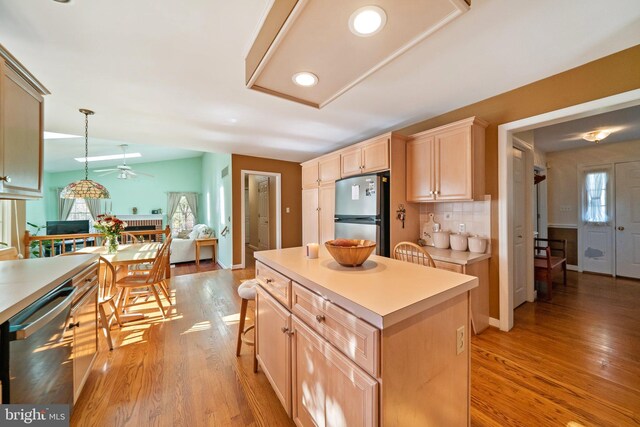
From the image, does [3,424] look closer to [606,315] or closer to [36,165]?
[36,165]

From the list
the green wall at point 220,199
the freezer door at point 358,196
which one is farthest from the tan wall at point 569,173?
the green wall at point 220,199

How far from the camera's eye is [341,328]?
916 millimetres

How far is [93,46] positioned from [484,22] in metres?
2.61

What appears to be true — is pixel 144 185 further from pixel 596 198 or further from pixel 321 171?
pixel 596 198

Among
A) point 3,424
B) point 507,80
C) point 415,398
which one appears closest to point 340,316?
point 415,398

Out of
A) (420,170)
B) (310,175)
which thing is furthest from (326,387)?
(310,175)

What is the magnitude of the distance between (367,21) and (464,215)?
235cm

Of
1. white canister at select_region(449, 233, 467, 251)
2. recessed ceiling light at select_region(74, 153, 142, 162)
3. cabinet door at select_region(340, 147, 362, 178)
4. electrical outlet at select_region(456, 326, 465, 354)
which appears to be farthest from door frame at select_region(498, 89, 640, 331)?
recessed ceiling light at select_region(74, 153, 142, 162)

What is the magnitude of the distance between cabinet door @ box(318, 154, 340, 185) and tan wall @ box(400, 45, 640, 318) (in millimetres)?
1434

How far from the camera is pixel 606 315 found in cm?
267

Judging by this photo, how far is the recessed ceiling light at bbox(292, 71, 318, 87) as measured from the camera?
1305 millimetres

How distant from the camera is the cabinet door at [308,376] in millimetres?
1021

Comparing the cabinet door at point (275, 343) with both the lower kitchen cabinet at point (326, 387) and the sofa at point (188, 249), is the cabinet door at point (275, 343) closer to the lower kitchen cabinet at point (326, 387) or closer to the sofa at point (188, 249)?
the lower kitchen cabinet at point (326, 387)

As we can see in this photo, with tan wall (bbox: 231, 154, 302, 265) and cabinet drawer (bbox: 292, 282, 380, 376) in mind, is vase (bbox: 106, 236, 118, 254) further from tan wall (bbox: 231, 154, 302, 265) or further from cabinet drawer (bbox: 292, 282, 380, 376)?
cabinet drawer (bbox: 292, 282, 380, 376)
